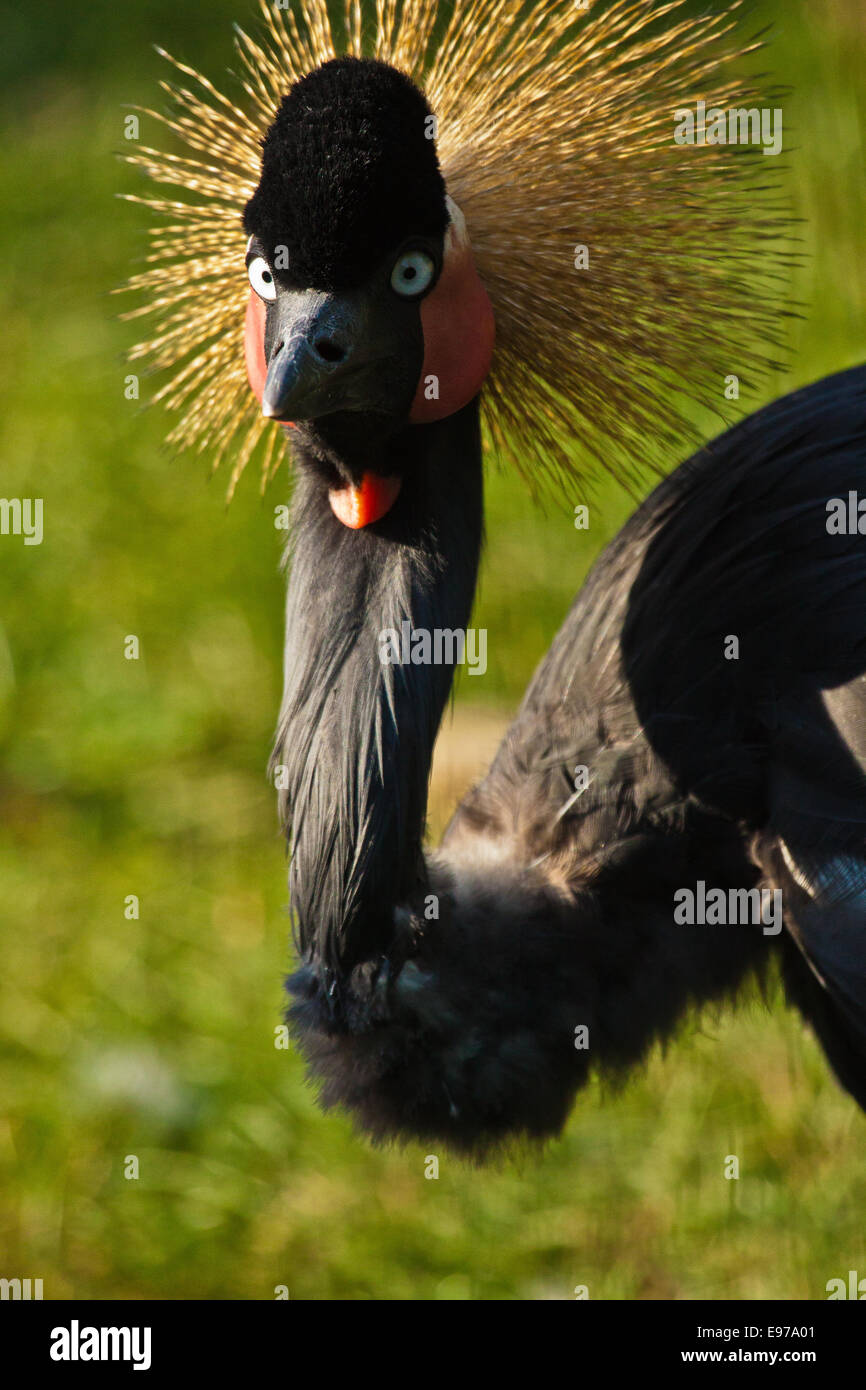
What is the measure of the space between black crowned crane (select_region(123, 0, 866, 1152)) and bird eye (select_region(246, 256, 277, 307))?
0.01 meters

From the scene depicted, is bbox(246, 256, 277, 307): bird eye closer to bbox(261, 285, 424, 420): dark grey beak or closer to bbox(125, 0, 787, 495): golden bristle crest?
bbox(261, 285, 424, 420): dark grey beak

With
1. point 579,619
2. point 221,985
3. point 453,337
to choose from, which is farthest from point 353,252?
point 221,985

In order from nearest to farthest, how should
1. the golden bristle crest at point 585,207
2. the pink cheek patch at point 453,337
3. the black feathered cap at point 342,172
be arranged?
the black feathered cap at point 342,172 < the pink cheek patch at point 453,337 < the golden bristle crest at point 585,207

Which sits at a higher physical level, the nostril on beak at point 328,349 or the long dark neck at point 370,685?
the nostril on beak at point 328,349

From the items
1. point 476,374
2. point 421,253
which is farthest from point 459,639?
point 421,253

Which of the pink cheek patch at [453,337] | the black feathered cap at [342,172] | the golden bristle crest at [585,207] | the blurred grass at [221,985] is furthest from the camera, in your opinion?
the blurred grass at [221,985]

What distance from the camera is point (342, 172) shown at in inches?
55.0

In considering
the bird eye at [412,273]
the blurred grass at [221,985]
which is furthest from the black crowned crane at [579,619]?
the blurred grass at [221,985]

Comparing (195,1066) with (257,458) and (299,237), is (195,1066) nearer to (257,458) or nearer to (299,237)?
(299,237)

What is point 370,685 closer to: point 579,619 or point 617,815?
point 617,815

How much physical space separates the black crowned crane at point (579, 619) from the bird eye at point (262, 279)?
0.04 ft

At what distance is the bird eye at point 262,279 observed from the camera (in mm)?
1476

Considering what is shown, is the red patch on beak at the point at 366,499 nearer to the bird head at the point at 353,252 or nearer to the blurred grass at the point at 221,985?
the bird head at the point at 353,252

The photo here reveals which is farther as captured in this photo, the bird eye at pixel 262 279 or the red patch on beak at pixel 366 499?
the red patch on beak at pixel 366 499
